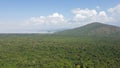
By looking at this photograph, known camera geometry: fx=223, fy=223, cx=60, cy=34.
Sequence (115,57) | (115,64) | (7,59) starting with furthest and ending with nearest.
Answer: (115,57) → (7,59) → (115,64)

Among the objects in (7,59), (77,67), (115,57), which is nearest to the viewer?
(77,67)

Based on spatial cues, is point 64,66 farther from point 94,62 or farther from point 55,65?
point 94,62

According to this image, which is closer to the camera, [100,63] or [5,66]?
[5,66]

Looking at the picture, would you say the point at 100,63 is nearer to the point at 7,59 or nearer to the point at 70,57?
the point at 70,57

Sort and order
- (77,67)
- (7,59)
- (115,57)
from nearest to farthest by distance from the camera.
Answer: (77,67) → (7,59) → (115,57)

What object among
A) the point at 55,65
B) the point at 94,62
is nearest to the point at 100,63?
the point at 94,62

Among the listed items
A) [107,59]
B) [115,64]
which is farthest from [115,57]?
Answer: [115,64]

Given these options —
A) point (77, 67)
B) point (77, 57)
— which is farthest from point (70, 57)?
point (77, 67)

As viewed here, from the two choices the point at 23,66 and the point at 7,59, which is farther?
the point at 7,59

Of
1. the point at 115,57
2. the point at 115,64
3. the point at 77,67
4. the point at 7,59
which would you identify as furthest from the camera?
the point at 115,57
